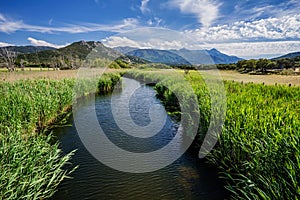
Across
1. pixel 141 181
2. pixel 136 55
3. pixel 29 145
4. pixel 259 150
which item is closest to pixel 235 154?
pixel 259 150

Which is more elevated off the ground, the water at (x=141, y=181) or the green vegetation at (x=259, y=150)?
the green vegetation at (x=259, y=150)

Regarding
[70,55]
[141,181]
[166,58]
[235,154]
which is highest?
[70,55]

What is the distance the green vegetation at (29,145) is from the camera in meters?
4.27

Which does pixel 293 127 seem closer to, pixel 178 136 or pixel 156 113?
pixel 178 136

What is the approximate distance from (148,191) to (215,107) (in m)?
3.29

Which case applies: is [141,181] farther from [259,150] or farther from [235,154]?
[259,150]

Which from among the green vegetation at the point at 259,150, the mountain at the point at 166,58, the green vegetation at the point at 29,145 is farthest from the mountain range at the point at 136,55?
the green vegetation at the point at 29,145

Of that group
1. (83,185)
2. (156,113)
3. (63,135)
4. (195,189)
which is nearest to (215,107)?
(195,189)

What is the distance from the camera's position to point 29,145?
5461 mm

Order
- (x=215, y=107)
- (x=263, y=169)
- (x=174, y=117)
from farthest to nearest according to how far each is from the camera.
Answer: (x=174, y=117)
(x=215, y=107)
(x=263, y=169)

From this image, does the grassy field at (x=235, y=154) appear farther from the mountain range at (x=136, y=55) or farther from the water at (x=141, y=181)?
the mountain range at (x=136, y=55)

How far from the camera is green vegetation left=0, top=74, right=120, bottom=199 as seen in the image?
4273 mm

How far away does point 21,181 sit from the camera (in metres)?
4.39

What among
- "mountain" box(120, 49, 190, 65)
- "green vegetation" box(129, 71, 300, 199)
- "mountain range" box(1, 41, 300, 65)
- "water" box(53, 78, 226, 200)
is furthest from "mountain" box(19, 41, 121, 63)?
"green vegetation" box(129, 71, 300, 199)
